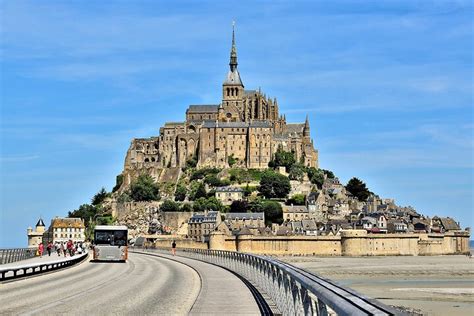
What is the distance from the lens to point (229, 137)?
157000 millimetres

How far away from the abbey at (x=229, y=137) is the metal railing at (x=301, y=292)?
124779mm

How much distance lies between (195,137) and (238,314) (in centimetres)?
14472

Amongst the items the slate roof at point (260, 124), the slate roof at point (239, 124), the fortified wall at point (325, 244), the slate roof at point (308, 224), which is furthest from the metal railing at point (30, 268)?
the slate roof at point (239, 124)

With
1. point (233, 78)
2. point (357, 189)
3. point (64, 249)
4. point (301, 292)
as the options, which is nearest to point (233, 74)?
point (233, 78)

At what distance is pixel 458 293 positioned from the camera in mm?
41781

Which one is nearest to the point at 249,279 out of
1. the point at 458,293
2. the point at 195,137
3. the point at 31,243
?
the point at 458,293

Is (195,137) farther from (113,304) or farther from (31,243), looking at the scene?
(113,304)

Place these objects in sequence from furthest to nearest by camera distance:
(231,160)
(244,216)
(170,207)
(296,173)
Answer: (231,160)
(296,173)
(170,207)
(244,216)

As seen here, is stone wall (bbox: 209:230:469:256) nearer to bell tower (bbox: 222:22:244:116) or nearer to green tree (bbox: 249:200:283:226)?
green tree (bbox: 249:200:283:226)

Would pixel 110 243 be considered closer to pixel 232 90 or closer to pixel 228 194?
pixel 228 194

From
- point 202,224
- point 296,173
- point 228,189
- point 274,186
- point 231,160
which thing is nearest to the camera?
point 202,224

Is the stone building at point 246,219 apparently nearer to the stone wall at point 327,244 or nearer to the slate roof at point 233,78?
the stone wall at point 327,244

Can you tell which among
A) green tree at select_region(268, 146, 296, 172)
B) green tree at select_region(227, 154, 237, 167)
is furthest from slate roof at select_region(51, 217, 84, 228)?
green tree at select_region(268, 146, 296, 172)

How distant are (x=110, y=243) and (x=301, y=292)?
3473 centimetres
